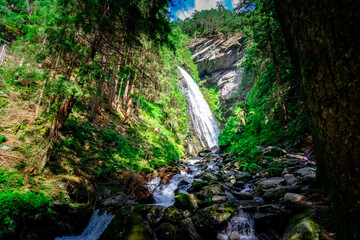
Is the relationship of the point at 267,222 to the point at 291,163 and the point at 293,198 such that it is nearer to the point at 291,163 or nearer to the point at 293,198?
the point at 293,198

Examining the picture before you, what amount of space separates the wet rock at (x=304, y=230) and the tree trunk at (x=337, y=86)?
1664mm

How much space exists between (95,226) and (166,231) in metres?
1.92

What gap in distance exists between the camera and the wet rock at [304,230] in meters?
2.64

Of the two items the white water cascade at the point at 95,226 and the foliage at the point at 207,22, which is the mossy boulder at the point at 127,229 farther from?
the foliage at the point at 207,22

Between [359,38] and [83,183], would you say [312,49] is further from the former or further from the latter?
[83,183]

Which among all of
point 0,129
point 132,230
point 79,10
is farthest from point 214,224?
point 0,129

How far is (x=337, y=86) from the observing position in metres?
1.17

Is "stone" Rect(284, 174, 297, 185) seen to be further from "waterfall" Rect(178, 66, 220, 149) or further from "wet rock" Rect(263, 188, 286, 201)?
"waterfall" Rect(178, 66, 220, 149)

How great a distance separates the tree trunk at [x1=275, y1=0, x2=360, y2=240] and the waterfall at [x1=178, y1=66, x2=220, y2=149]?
74.4ft

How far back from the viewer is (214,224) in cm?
434

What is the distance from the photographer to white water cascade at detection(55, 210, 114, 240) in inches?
164

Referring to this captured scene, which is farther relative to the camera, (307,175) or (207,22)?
(207,22)

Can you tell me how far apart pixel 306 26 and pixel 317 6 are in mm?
145

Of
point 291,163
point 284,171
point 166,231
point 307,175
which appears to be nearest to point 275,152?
point 291,163
